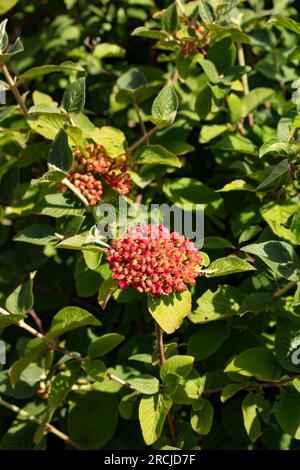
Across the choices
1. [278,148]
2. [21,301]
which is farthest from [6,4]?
[278,148]

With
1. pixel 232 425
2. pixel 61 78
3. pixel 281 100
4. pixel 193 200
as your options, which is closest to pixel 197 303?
pixel 193 200

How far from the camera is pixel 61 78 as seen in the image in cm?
205

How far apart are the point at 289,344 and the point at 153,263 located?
410mm

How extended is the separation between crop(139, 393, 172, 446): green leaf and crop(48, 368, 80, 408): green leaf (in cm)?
20

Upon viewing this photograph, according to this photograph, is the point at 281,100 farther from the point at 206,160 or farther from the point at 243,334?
the point at 243,334

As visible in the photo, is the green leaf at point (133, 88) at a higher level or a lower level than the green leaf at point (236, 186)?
higher

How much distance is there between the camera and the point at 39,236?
4.78 feet

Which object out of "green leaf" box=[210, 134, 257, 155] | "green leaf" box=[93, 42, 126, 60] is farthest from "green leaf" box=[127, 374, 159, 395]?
"green leaf" box=[93, 42, 126, 60]

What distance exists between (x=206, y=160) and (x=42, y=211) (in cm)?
71

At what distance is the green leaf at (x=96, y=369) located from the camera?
1.42 meters

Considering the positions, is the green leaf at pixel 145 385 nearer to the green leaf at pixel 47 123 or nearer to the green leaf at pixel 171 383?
the green leaf at pixel 171 383

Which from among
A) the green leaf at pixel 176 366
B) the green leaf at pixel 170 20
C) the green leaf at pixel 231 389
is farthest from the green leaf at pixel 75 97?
the green leaf at pixel 231 389

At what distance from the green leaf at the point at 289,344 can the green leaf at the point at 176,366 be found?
197 millimetres

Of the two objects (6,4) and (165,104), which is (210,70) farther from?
(6,4)
